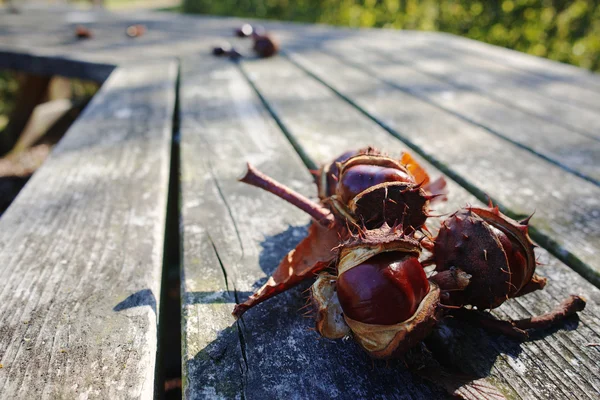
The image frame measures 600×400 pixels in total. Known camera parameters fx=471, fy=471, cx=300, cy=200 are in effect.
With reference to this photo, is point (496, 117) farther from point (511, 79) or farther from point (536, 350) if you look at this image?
point (536, 350)

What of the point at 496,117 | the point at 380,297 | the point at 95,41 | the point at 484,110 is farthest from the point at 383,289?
the point at 95,41

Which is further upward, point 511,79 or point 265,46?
point 265,46

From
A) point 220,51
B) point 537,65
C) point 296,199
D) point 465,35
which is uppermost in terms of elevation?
point 296,199

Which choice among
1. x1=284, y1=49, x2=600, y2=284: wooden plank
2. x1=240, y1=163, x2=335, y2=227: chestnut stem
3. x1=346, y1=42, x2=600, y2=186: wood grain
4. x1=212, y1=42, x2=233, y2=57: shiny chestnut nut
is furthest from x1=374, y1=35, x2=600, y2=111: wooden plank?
x1=240, y1=163, x2=335, y2=227: chestnut stem

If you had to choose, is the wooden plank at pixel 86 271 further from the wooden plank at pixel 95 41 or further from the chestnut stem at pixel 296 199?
the wooden plank at pixel 95 41

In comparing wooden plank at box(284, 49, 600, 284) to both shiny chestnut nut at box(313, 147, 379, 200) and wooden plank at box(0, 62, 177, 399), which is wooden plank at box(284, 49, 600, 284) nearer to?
shiny chestnut nut at box(313, 147, 379, 200)

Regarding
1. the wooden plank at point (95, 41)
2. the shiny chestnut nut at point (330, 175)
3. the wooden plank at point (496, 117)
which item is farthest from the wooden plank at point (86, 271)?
the wooden plank at point (95, 41)
